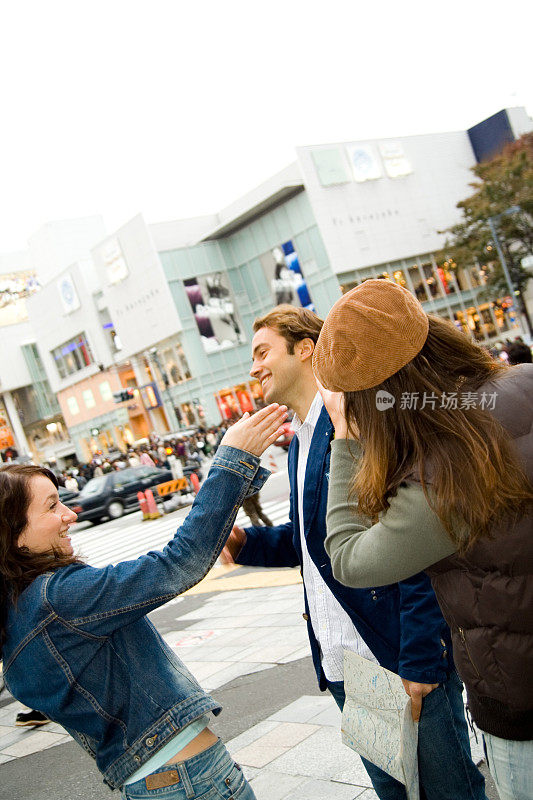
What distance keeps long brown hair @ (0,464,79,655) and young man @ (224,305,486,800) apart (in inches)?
32.2

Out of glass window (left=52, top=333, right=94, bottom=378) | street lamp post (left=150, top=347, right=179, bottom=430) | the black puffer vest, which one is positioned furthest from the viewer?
glass window (left=52, top=333, right=94, bottom=378)

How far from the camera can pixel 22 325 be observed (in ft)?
262

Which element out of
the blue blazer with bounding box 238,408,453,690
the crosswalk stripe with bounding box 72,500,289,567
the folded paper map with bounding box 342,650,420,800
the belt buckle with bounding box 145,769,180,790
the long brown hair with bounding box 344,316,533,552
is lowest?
the crosswalk stripe with bounding box 72,500,289,567

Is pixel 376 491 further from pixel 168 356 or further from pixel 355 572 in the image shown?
pixel 168 356

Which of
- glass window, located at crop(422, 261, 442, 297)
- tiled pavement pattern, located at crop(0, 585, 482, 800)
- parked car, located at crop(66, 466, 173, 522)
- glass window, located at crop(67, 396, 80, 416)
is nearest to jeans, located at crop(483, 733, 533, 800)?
tiled pavement pattern, located at crop(0, 585, 482, 800)

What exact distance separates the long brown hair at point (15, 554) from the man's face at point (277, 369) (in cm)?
114

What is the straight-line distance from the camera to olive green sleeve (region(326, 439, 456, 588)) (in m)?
1.66

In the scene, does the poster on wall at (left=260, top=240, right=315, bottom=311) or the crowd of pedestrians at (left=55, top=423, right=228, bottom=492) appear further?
the poster on wall at (left=260, top=240, right=315, bottom=311)

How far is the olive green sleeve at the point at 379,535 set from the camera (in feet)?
5.46

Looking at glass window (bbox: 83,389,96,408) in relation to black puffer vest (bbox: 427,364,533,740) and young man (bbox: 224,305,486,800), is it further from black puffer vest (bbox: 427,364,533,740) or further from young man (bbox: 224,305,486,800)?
black puffer vest (bbox: 427,364,533,740)

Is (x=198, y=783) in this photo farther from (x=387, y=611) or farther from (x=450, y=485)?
(x=450, y=485)

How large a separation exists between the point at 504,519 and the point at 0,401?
84.1 meters

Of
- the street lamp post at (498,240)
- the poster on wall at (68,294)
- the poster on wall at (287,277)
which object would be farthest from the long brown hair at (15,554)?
the poster on wall at (68,294)

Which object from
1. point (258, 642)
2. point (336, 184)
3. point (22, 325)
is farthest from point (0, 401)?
point (258, 642)
